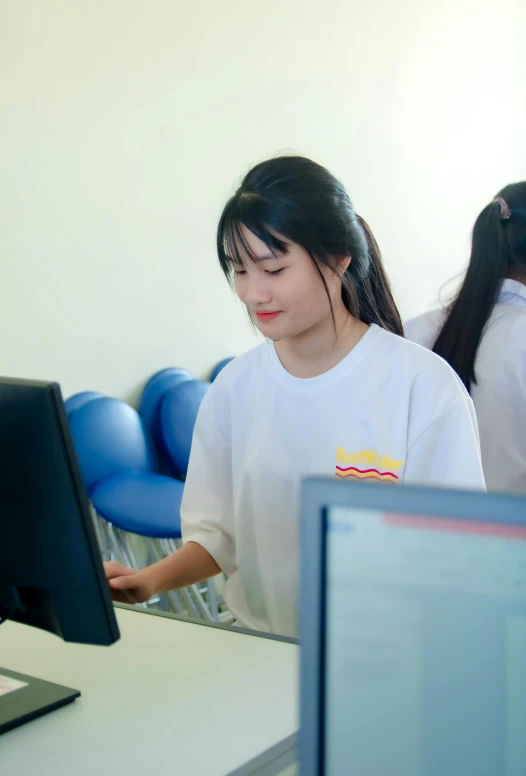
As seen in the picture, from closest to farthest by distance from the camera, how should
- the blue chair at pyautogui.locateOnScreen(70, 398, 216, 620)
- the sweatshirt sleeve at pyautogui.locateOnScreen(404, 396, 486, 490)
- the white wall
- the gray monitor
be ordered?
the gray monitor
the sweatshirt sleeve at pyautogui.locateOnScreen(404, 396, 486, 490)
the blue chair at pyautogui.locateOnScreen(70, 398, 216, 620)
the white wall

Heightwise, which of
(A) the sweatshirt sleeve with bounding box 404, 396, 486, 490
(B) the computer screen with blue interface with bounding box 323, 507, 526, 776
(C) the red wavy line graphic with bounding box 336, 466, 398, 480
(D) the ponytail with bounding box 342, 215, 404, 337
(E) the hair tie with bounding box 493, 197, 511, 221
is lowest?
(C) the red wavy line graphic with bounding box 336, 466, 398, 480

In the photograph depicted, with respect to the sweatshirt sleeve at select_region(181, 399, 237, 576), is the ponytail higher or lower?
higher

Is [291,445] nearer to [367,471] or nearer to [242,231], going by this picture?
[367,471]

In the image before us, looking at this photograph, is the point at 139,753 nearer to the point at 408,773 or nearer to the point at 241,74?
the point at 408,773

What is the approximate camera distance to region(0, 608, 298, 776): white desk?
0.94 meters

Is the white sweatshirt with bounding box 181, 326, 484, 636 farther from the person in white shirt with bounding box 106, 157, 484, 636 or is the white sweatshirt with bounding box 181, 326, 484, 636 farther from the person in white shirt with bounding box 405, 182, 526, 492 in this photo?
the person in white shirt with bounding box 405, 182, 526, 492

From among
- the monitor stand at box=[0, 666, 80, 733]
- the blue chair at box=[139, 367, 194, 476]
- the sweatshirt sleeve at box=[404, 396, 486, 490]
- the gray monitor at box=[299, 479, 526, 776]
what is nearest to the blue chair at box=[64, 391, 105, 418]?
the blue chair at box=[139, 367, 194, 476]

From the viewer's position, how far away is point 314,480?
0.54 meters

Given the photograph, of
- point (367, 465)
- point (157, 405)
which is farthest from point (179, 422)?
point (367, 465)

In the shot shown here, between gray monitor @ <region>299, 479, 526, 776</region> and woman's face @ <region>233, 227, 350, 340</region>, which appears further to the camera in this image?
woman's face @ <region>233, 227, 350, 340</region>

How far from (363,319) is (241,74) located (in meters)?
2.12

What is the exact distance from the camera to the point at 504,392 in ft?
6.65

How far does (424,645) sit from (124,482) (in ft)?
7.26

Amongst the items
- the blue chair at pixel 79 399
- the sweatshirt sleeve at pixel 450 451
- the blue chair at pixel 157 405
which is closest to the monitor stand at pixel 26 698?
the sweatshirt sleeve at pixel 450 451
